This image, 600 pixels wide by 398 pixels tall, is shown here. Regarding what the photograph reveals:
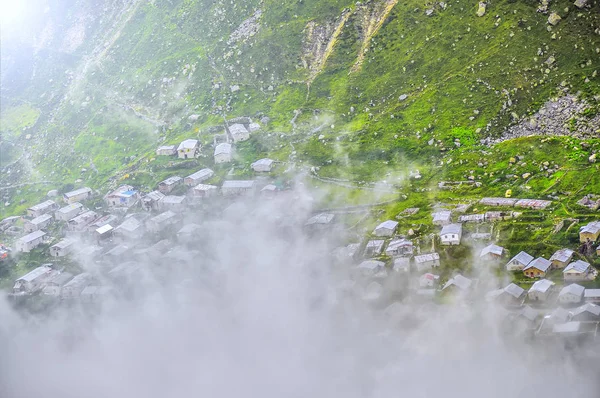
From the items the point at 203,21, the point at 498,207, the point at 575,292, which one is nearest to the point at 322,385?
the point at 575,292

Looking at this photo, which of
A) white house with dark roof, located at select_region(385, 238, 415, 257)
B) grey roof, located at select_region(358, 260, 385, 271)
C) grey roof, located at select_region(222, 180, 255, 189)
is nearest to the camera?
grey roof, located at select_region(358, 260, 385, 271)

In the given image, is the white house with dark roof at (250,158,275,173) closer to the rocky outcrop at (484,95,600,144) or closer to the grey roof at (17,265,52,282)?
the rocky outcrop at (484,95,600,144)

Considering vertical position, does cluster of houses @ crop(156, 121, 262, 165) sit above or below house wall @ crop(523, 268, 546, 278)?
above

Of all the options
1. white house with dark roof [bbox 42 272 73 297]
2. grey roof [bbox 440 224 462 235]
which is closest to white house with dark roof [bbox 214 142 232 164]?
white house with dark roof [bbox 42 272 73 297]

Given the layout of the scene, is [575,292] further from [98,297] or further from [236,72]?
[236,72]

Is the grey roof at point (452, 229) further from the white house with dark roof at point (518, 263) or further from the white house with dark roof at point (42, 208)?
the white house with dark roof at point (42, 208)

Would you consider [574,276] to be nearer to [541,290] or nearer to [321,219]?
[541,290]
